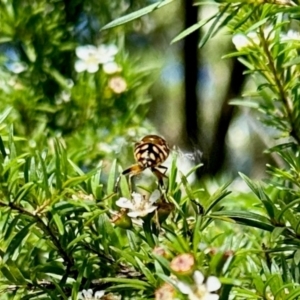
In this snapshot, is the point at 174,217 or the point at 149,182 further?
the point at 149,182

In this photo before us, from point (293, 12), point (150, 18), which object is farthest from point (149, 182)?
point (150, 18)

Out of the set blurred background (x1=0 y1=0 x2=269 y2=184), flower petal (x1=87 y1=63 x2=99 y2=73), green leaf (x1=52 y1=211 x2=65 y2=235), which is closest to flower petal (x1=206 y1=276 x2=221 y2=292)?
green leaf (x1=52 y1=211 x2=65 y2=235)

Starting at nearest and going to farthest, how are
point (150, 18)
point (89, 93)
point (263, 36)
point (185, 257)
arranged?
point (185, 257) → point (263, 36) → point (89, 93) → point (150, 18)

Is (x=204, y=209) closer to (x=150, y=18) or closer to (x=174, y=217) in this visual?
(x=174, y=217)

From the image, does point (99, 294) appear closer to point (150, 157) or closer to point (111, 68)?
point (150, 157)

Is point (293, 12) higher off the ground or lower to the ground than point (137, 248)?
higher

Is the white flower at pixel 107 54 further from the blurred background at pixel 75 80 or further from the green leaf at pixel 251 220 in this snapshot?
the green leaf at pixel 251 220

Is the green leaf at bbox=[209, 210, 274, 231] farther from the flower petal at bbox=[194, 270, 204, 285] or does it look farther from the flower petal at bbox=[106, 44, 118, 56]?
the flower petal at bbox=[106, 44, 118, 56]
